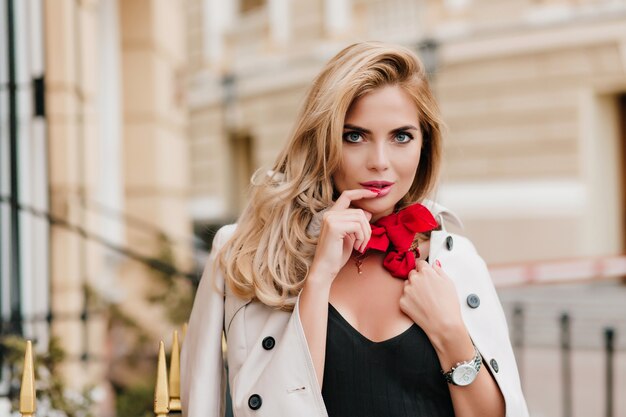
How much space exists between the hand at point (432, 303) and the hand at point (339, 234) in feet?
0.52

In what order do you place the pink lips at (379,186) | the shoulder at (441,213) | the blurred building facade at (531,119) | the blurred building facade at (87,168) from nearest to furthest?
the pink lips at (379,186) → the shoulder at (441,213) → the blurred building facade at (87,168) → the blurred building facade at (531,119)

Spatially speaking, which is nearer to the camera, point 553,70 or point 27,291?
point 27,291

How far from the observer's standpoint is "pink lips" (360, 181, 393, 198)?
2072mm

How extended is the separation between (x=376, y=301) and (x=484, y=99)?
1200 centimetres

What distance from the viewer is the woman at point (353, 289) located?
1.99m

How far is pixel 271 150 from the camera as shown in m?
16.9

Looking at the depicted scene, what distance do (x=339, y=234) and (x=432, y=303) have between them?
0.91 feet

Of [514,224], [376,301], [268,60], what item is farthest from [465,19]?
[376,301]

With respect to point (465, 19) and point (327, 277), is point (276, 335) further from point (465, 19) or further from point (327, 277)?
point (465, 19)

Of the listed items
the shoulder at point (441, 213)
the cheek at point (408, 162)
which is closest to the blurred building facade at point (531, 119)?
the shoulder at point (441, 213)

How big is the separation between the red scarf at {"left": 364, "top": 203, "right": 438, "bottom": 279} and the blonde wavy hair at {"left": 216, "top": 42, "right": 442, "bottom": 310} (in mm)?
155

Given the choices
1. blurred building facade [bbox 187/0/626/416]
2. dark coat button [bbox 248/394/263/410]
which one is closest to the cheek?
dark coat button [bbox 248/394/263/410]

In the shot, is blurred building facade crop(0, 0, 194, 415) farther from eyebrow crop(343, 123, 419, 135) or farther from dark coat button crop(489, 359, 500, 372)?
dark coat button crop(489, 359, 500, 372)

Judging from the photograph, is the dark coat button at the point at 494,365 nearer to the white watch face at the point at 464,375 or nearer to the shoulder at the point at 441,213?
the white watch face at the point at 464,375
